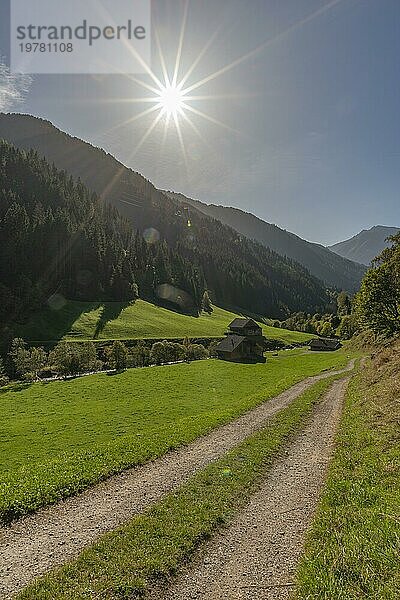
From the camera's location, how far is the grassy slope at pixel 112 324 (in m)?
108

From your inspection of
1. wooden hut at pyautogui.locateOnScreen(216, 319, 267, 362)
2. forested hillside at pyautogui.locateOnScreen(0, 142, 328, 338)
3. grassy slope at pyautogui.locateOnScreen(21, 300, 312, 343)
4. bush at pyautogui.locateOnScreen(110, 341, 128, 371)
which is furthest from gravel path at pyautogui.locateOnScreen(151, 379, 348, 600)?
forested hillside at pyautogui.locateOnScreen(0, 142, 328, 338)

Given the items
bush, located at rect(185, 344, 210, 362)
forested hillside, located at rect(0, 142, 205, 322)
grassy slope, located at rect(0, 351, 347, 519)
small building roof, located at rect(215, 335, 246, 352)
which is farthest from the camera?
forested hillside, located at rect(0, 142, 205, 322)

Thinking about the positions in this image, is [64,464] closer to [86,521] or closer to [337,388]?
[86,521]

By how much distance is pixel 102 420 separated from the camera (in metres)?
36.6

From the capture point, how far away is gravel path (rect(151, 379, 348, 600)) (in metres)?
8.88

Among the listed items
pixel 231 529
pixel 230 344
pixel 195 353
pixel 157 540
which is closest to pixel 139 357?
pixel 195 353

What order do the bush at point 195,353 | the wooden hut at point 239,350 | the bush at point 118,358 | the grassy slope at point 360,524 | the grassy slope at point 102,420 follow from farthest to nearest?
the wooden hut at point 239,350 → the bush at point 195,353 → the bush at point 118,358 → the grassy slope at point 102,420 → the grassy slope at point 360,524

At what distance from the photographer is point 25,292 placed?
115875 millimetres

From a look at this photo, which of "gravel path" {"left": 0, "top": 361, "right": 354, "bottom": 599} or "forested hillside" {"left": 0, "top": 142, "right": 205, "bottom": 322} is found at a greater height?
"forested hillside" {"left": 0, "top": 142, "right": 205, "bottom": 322}

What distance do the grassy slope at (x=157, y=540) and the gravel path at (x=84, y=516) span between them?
0.66 metres

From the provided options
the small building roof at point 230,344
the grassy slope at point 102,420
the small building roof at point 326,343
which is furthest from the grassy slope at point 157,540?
the small building roof at point 326,343

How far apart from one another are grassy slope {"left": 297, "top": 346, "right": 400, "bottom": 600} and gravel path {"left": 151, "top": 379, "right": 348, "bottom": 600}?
0.56m

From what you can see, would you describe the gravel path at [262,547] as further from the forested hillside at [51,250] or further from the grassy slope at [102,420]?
the forested hillside at [51,250]

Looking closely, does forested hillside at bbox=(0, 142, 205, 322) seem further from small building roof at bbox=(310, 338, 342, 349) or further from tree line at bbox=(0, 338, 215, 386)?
small building roof at bbox=(310, 338, 342, 349)
